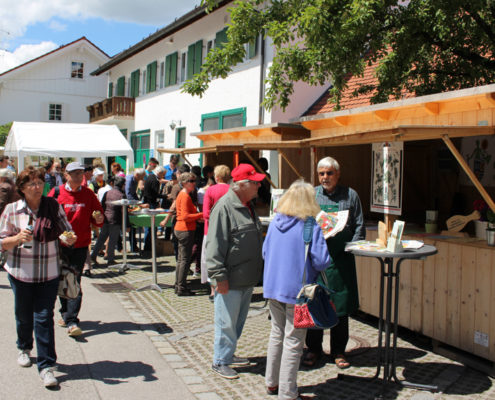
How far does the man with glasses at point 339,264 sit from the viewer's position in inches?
187

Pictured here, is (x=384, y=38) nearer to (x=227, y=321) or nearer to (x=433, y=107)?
(x=433, y=107)

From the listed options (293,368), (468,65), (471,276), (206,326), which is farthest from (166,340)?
(468,65)

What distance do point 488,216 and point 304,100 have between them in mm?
10282

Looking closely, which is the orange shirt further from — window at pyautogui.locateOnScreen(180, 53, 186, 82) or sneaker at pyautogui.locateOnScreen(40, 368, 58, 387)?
window at pyautogui.locateOnScreen(180, 53, 186, 82)

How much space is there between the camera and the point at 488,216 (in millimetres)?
5039

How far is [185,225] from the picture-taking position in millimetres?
7766

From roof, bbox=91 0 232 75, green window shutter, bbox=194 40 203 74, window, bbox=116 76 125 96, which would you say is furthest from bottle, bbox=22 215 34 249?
window, bbox=116 76 125 96

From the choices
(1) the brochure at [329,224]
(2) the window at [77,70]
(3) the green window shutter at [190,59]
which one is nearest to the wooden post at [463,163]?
(1) the brochure at [329,224]

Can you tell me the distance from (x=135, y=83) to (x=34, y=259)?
2092 centimetres

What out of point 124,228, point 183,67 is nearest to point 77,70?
point 183,67

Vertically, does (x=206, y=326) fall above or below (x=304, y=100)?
below

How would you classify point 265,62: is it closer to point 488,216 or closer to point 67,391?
point 488,216

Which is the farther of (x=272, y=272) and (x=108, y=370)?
(x=108, y=370)

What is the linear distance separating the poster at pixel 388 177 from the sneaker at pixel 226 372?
2.15 meters
